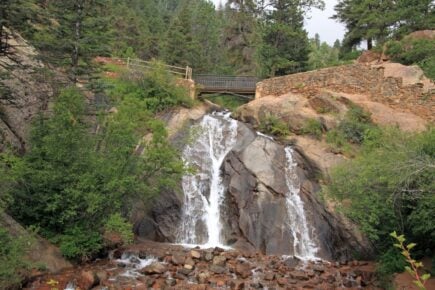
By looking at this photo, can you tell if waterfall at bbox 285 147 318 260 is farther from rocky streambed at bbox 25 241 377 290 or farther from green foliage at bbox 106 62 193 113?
green foliage at bbox 106 62 193 113

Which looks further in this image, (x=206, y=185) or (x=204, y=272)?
(x=206, y=185)

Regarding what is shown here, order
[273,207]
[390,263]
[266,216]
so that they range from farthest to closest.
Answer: [273,207], [266,216], [390,263]

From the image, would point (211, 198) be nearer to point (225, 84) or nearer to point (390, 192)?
point (390, 192)

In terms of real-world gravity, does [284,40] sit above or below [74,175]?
above

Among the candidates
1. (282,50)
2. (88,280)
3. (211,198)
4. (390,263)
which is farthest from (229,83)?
(88,280)

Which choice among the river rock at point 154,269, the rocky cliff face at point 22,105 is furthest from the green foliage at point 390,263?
the rocky cliff face at point 22,105

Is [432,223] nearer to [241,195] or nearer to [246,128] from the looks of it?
[241,195]

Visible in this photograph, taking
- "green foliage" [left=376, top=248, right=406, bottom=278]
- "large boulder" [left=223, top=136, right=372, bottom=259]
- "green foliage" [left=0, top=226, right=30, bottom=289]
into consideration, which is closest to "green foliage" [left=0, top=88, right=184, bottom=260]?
"green foliage" [left=0, top=226, right=30, bottom=289]

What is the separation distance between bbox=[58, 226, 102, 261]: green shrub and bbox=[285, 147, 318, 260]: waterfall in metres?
7.45

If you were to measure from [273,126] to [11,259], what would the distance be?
47.5 ft

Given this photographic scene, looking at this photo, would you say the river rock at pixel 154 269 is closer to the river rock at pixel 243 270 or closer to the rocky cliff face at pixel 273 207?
the river rock at pixel 243 270

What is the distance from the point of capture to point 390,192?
12281mm

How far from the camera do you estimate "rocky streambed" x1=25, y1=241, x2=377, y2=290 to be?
35.0 ft

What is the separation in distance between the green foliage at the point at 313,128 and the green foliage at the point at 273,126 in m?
0.94
